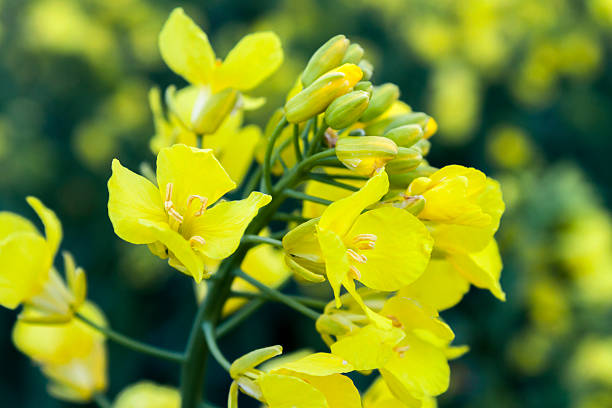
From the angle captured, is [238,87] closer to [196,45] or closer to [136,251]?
[196,45]

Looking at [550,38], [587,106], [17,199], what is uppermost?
[550,38]

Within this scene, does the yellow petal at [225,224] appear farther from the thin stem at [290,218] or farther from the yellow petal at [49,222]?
the yellow petal at [49,222]

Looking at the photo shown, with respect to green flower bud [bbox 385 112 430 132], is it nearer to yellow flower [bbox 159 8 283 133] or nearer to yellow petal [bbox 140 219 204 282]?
yellow flower [bbox 159 8 283 133]

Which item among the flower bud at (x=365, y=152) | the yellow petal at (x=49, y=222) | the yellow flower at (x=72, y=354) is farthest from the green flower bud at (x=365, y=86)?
the yellow flower at (x=72, y=354)

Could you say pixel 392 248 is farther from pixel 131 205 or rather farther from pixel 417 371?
pixel 131 205

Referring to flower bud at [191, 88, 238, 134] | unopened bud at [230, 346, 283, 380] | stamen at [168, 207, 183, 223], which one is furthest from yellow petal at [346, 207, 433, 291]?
flower bud at [191, 88, 238, 134]

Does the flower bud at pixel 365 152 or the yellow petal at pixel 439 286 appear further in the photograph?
the yellow petal at pixel 439 286

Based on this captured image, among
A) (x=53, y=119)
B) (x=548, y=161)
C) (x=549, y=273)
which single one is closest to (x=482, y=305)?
(x=549, y=273)
